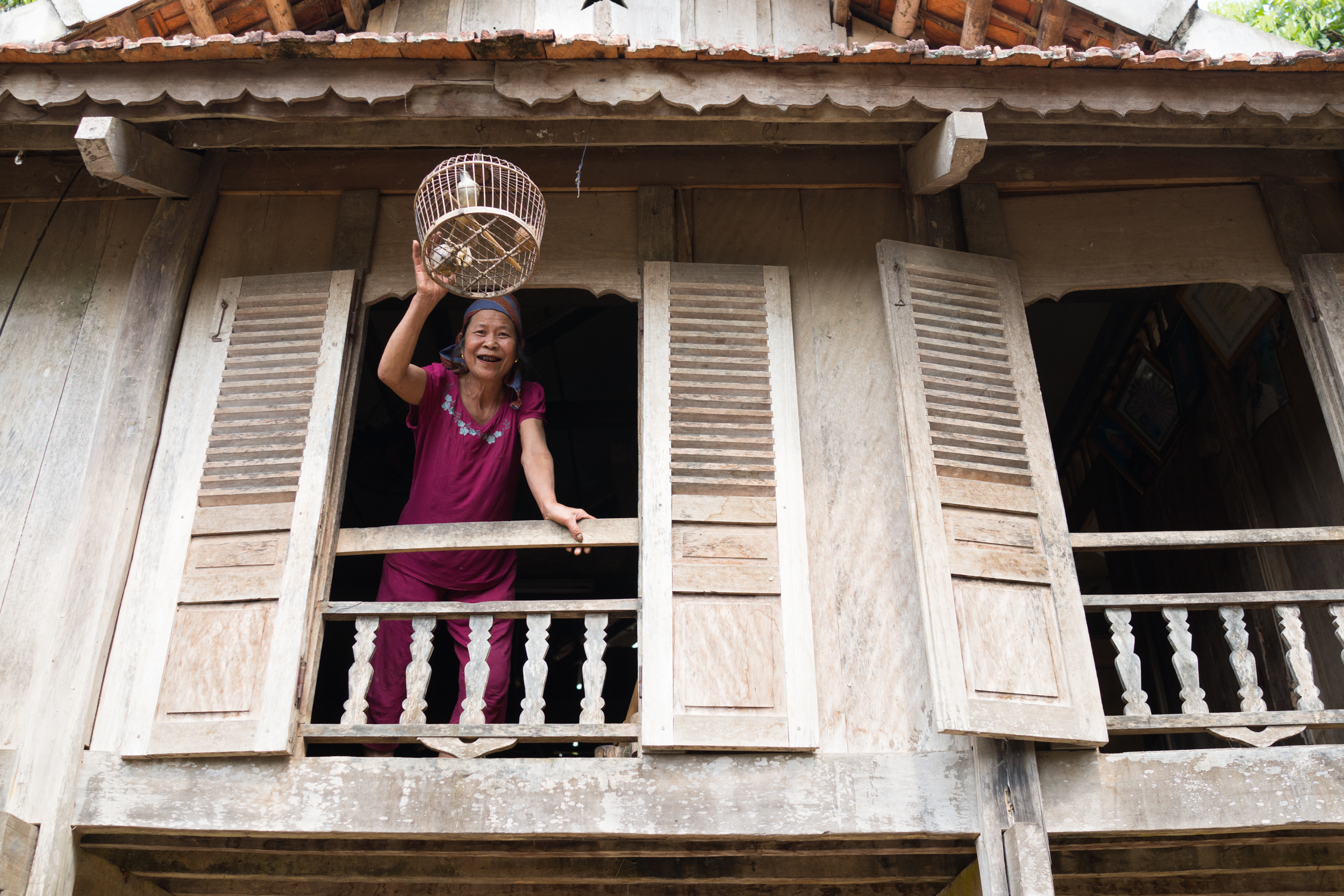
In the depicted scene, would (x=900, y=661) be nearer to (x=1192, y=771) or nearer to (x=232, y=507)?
(x=1192, y=771)

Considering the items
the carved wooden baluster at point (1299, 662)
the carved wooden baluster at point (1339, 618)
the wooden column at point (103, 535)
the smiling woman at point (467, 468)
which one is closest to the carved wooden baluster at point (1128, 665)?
the carved wooden baluster at point (1299, 662)

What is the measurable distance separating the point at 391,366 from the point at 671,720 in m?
1.95

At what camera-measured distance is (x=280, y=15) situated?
593 cm

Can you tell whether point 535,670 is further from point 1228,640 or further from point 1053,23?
point 1053,23

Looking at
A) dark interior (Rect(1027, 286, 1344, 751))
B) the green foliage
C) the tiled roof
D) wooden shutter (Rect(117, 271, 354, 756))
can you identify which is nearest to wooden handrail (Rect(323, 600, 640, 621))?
wooden shutter (Rect(117, 271, 354, 756))

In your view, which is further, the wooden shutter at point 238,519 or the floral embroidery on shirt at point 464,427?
the floral embroidery on shirt at point 464,427

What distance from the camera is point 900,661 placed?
171 inches

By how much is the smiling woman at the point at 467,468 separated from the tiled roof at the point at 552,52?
1196 millimetres

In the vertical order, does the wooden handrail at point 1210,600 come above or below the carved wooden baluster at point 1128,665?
above

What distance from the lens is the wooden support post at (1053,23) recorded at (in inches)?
219

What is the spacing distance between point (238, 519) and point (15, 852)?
4.63ft

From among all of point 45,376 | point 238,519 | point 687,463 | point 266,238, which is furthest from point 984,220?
point 45,376

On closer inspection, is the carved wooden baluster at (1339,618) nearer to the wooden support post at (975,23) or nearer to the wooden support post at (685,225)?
the wooden support post at (685,225)

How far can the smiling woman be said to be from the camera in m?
4.99
